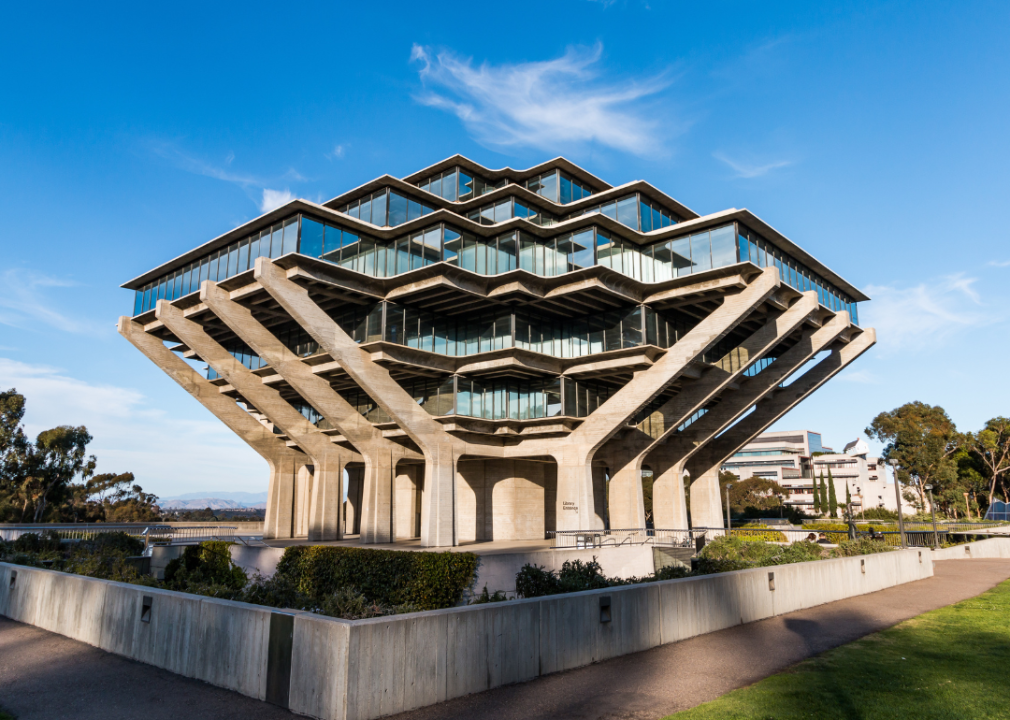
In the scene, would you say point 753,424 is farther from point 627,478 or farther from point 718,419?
point 627,478

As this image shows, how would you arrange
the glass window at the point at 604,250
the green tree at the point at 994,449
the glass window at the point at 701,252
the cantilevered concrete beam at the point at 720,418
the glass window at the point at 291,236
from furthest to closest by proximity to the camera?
the green tree at the point at 994,449
the cantilevered concrete beam at the point at 720,418
the glass window at the point at 604,250
the glass window at the point at 701,252
the glass window at the point at 291,236

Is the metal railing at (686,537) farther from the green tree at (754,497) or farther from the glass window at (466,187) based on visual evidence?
the green tree at (754,497)

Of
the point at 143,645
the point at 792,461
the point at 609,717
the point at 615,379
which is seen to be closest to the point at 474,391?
the point at 615,379

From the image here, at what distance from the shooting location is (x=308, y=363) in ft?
126

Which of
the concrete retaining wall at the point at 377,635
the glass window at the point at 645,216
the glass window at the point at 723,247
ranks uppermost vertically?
the glass window at the point at 645,216

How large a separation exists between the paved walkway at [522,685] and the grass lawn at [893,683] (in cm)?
49

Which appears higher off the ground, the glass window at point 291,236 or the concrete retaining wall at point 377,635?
the glass window at point 291,236

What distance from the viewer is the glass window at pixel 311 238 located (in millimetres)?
33594

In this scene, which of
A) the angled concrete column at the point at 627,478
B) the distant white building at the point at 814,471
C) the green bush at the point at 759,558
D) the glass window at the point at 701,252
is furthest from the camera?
the distant white building at the point at 814,471

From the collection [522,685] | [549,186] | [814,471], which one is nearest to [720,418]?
[549,186]

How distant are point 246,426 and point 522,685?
40710 mm

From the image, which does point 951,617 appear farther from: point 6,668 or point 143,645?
point 6,668

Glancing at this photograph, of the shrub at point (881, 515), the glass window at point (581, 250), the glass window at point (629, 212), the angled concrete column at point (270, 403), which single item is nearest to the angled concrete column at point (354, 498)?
the angled concrete column at point (270, 403)

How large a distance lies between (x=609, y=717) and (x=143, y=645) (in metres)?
7.79
